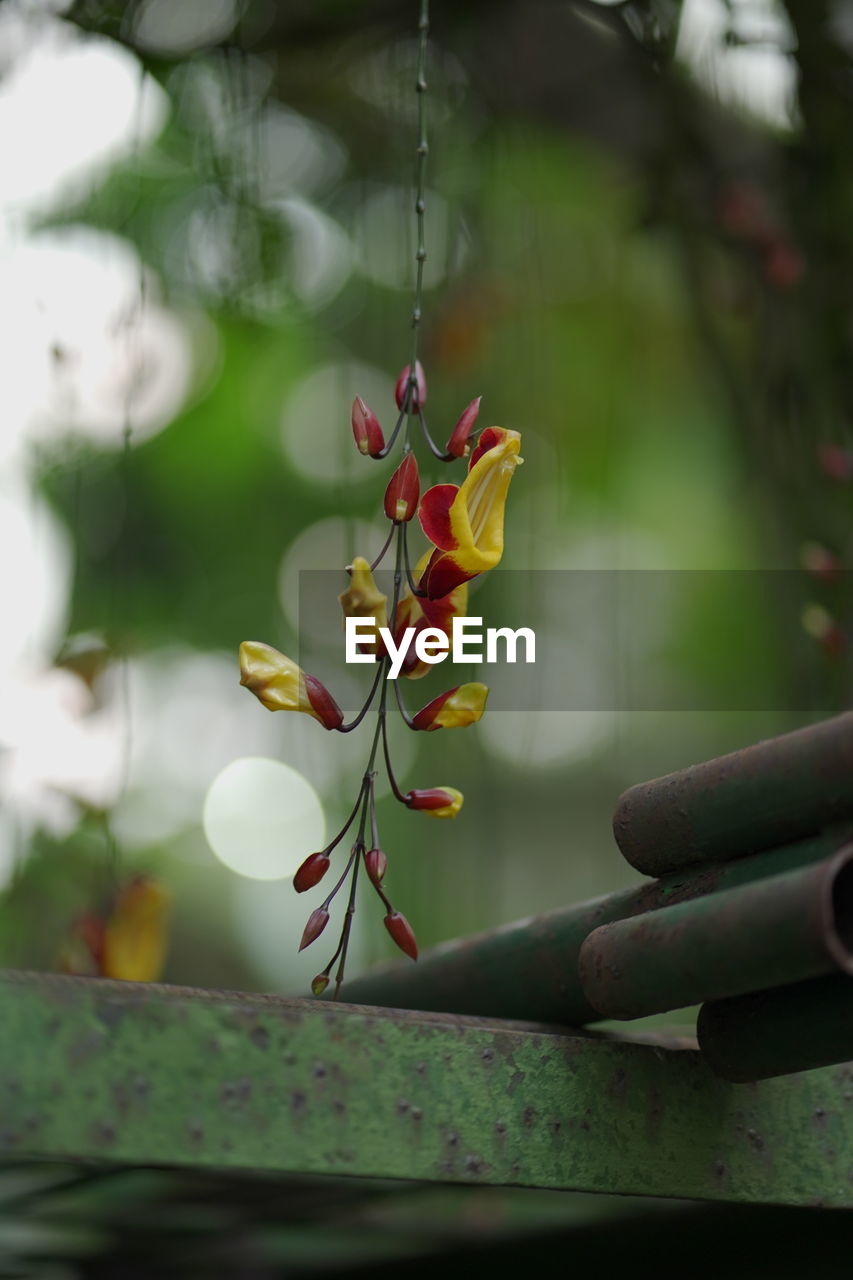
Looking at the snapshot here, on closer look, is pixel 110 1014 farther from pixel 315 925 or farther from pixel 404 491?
pixel 404 491

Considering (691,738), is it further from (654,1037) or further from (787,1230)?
(654,1037)

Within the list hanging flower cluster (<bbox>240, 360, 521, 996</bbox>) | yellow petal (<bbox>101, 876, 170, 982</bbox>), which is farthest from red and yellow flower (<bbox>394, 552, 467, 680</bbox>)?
yellow petal (<bbox>101, 876, 170, 982</bbox>)

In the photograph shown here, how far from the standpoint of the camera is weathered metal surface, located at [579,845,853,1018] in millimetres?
505

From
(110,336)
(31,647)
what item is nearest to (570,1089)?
(110,336)

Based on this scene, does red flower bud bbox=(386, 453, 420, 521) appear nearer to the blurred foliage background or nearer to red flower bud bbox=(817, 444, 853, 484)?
the blurred foliage background

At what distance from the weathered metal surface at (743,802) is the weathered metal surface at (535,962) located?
1 centimetres

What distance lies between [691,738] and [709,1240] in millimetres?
2856

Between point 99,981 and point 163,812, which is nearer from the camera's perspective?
point 99,981

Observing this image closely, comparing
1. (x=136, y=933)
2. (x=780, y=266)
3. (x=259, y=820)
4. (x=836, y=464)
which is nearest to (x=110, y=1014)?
(x=136, y=933)

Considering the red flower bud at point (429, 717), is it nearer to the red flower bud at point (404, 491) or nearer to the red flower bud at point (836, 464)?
the red flower bud at point (404, 491)

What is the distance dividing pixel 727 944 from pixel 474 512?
24 centimetres

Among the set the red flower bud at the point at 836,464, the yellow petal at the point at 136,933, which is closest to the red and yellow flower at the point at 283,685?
the yellow petal at the point at 136,933

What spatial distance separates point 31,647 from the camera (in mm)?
→ 1608

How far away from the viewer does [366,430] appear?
0.70m
